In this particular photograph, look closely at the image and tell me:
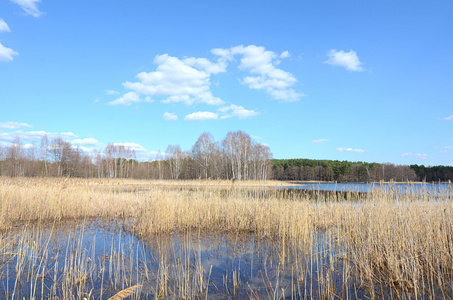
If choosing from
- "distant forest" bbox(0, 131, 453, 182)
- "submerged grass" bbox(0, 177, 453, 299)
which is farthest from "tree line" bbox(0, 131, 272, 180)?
"submerged grass" bbox(0, 177, 453, 299)

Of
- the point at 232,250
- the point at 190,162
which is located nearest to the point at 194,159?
the point at 190,162

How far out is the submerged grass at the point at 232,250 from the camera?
144 inches

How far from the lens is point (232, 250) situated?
5.82 meters

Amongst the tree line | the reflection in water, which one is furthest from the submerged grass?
the tree line

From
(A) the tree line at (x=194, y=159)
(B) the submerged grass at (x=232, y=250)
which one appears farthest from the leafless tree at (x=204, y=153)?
(B) the submerged grass at (x=232, y=250)

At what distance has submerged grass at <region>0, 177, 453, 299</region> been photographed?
367 centimetres

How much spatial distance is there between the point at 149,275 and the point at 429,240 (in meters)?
5.27

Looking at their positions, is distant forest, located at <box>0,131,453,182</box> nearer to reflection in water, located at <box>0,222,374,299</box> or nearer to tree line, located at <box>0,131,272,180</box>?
tree line, located at <box>0,131,272,180</box>

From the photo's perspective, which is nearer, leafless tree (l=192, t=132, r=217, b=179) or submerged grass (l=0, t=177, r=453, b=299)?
submerged grass (l=0, t=177, r=453, b=299)

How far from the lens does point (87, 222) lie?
347 inches

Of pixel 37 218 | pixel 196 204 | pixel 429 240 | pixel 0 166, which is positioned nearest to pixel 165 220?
pixel 196 204

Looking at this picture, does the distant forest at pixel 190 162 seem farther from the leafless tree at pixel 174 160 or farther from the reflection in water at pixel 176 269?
the reflection in water at pixel 176 269

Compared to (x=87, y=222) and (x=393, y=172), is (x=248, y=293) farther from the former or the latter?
(x=393, y=172)

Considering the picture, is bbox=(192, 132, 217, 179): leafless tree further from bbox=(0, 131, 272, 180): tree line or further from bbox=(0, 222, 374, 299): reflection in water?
bbox=(0, 222, 374, 299): reflection in water
